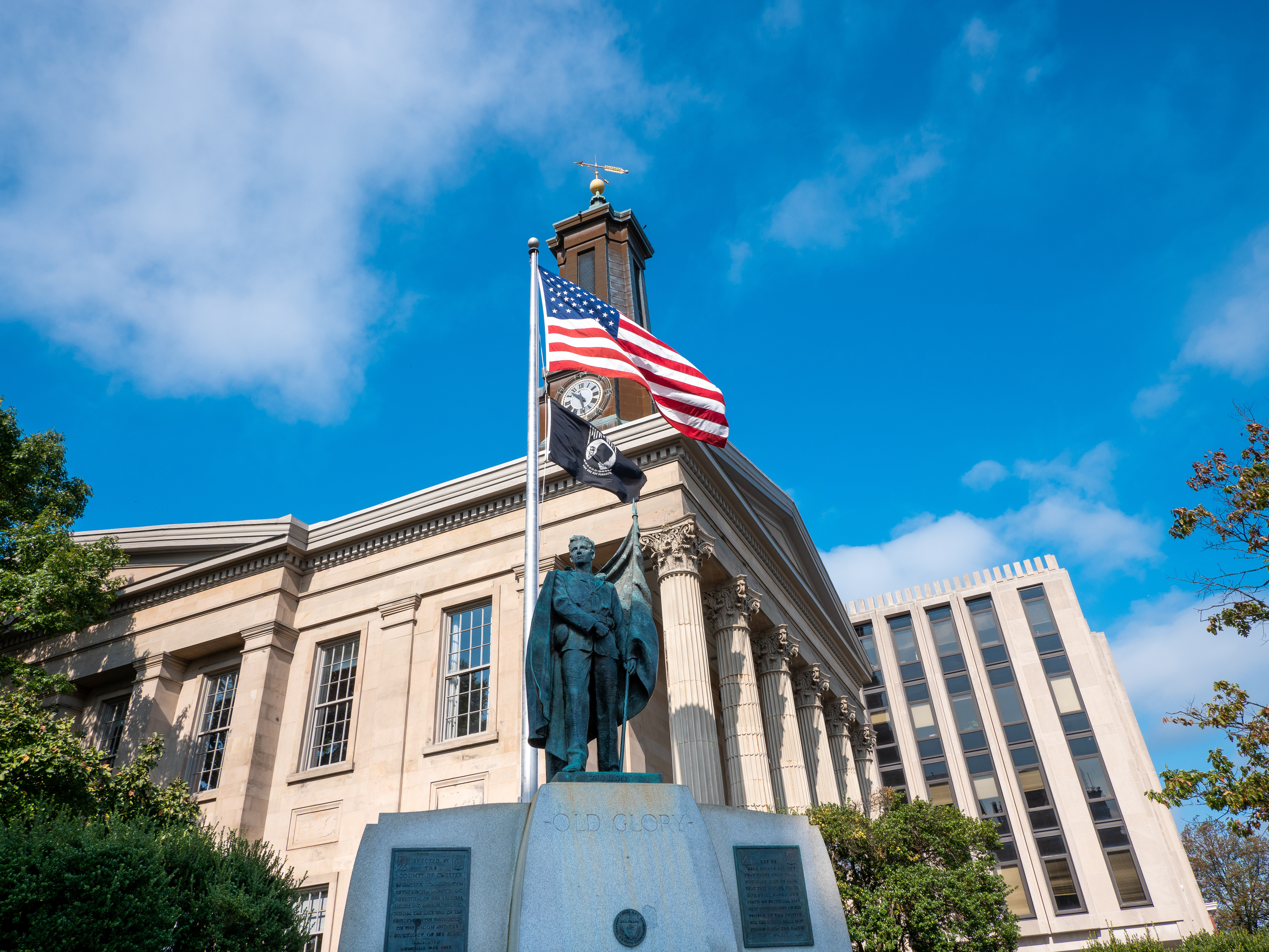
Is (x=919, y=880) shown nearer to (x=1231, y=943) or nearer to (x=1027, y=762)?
(x=1231, y=943)

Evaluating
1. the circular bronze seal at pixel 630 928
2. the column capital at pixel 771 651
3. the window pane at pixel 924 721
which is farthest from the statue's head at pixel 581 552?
the window pane at pixel 924 721

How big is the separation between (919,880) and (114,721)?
77.5 ft

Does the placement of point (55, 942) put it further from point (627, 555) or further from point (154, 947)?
point (627, 555)

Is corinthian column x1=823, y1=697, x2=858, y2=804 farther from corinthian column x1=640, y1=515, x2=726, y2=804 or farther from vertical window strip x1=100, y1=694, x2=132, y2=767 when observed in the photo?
vertical window strip x1=100, y1=694, x2=132, y2=767

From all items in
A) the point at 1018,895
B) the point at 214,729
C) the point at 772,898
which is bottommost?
the point at 772,898

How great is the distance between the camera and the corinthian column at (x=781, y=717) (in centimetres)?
2419

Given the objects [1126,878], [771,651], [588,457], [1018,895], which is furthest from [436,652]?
[1126,878]

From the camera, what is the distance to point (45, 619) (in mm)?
21203

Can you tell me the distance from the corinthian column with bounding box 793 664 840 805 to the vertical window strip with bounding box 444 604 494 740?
35.9 ft

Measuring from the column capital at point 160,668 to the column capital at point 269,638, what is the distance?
2.56 m

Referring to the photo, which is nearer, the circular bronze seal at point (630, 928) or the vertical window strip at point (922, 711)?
the circular bronze seal at point (630, 928)

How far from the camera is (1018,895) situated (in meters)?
47.3

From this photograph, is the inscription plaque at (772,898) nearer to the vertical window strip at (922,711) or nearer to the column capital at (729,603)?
the column capital at (729,603)

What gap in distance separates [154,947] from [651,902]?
1015cm
